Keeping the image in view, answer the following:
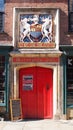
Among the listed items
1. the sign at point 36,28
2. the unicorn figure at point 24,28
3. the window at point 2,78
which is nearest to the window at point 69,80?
the sign at point 36,28

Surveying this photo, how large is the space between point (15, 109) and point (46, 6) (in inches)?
198

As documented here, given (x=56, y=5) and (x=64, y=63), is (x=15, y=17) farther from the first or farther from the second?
(x=64, y=63)

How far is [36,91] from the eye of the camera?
57.9ft

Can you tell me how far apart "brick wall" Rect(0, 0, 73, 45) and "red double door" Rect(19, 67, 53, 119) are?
1699mm

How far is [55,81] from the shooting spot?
1741cm

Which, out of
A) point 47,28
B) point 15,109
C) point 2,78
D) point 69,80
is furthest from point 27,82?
point 47,28

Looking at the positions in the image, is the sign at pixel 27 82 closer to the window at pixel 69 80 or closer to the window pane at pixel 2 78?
the window pane at pixel 2 78

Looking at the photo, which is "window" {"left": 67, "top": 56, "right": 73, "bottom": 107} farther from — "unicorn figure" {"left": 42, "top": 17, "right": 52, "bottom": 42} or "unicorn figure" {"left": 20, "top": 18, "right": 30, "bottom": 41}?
"unicorn figure" {"left": 20, "top": 18, "right": 30, "bottom": 41}

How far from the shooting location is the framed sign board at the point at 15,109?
1702cm

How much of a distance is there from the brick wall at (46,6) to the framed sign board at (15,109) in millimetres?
2961

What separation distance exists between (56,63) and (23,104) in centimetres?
249

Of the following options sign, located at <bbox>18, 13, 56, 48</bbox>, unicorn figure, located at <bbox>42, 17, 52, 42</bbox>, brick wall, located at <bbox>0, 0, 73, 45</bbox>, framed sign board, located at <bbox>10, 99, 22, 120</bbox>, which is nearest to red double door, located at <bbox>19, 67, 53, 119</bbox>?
framed sign board, located at <bbox>10, 99, 22, 120</bbox>

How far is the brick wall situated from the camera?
17.5 metres

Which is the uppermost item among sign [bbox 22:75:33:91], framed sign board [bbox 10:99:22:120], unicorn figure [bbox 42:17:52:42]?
unicorn figure [bbox 42:17:52:42]
